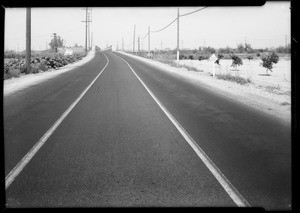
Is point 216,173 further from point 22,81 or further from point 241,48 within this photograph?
point 241,48

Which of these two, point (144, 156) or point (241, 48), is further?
point (241, 48)

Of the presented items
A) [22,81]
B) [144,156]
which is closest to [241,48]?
[22,81]

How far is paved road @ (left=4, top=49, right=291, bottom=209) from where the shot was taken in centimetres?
379

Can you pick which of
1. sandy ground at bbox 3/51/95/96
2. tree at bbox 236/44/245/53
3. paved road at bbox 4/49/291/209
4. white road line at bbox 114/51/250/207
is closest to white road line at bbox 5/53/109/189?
paved road at bbox 4/49/291/209

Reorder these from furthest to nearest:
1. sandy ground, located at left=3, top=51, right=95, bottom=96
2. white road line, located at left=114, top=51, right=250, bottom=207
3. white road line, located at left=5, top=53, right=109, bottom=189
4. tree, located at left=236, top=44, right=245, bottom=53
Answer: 1. tree, located at left=236, top=44, right=245, bottom=53
2. sandy ground, located at left=3, top=51, right=95, bottom=96
3. white road line, located at left=5, top=53, right=109, bottom=189
4. white road line, located at left=114, top=51, right=250, bottom=207

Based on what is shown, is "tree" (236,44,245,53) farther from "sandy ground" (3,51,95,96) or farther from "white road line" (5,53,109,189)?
"white road line" (5,53,109,189)

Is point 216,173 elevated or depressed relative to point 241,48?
depressed

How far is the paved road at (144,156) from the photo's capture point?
12.4 ft

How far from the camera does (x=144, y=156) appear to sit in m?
5.38

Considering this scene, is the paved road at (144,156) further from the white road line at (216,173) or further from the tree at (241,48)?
the tree at (241,48)
